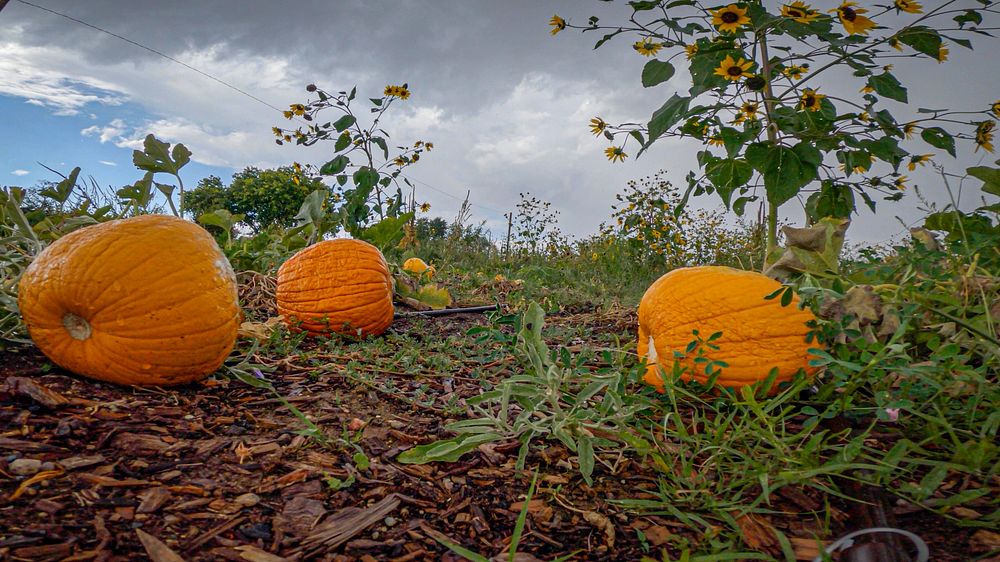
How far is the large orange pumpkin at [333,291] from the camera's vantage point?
321cm

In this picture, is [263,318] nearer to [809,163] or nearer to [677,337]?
[677,337]

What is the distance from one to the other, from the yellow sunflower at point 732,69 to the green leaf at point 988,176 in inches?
46.7

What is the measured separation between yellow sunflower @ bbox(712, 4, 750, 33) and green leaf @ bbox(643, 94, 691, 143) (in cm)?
43

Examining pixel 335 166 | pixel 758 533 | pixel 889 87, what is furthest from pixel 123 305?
→ pixel 889 87

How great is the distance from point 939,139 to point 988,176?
3.85 ft

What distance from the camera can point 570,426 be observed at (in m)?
1.73

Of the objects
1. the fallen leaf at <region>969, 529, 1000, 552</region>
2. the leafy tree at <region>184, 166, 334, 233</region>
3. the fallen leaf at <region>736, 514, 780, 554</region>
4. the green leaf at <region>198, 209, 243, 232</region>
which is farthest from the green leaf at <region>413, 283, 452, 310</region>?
the leafy tree at <region>184, 166, 334, 233</region>

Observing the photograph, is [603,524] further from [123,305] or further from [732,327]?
[123,305]

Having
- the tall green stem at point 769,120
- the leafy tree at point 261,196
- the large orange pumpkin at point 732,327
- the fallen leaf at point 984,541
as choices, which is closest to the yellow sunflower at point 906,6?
the tall green stem at point 769,120

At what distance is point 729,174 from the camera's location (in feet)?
10.5

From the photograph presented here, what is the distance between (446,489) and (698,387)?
108 centimetres

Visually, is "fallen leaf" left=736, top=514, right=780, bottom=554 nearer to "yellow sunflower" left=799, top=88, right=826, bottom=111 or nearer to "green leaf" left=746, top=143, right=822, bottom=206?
"green leaf" left=746, top=143, right=822, bottom=206

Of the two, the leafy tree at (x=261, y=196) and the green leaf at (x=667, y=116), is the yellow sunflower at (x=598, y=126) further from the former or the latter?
the leafy tree at (x=261, y=196)

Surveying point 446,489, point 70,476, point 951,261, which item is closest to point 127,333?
point 70,476
